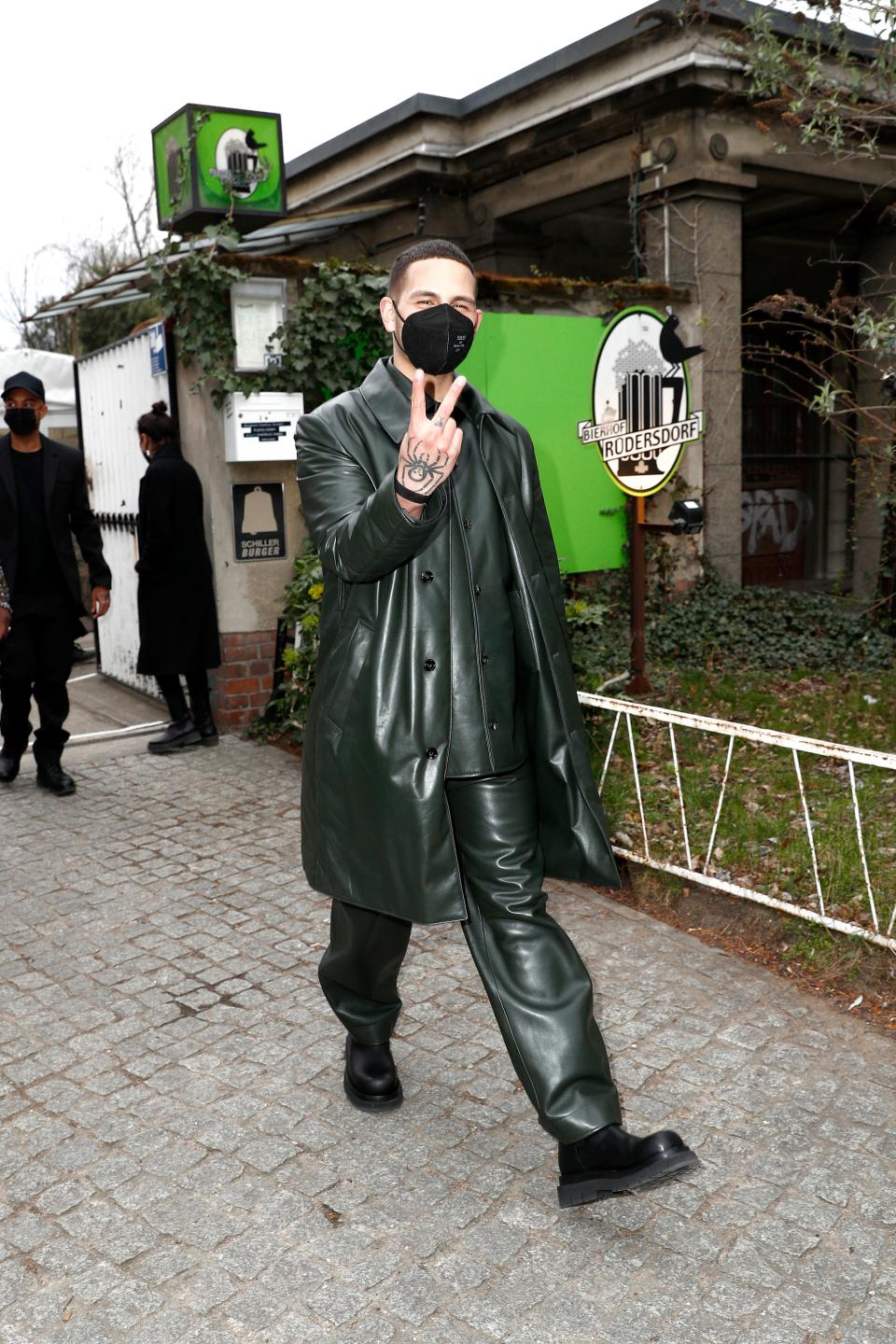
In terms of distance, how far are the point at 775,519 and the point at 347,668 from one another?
11.7 meters

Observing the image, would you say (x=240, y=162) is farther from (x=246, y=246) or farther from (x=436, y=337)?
(x=436, y=337)

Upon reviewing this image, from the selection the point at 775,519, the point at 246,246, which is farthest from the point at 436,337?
the point at 775,519

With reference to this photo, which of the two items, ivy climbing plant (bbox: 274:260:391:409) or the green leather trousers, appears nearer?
the green leather trousers

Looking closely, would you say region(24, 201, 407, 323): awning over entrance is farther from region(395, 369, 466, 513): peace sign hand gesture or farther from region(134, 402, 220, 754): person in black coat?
region(395, 369, 466, 513): peace sign hand gesture

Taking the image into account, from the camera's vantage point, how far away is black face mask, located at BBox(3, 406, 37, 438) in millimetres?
6234

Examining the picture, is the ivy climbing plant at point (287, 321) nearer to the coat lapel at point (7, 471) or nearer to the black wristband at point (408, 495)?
the coat lapel at point (7, 471)

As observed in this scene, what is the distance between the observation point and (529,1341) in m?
2.45

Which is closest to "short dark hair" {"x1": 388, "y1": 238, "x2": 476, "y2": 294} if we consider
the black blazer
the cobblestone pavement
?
the cobblestone pavement

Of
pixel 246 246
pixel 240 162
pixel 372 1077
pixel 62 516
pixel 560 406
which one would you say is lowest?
pixel 372 1077

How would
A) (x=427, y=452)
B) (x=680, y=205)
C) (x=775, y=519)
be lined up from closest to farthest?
(x=427, y=452) < (x=680, y=205) < (x=775, y=519)

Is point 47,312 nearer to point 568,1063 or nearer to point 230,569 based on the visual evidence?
point 230,569

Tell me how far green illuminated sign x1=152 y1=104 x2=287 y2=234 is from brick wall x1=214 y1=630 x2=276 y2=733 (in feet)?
9.18

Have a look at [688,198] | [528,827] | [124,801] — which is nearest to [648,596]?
[688,198]

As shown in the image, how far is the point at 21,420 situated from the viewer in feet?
20.6
